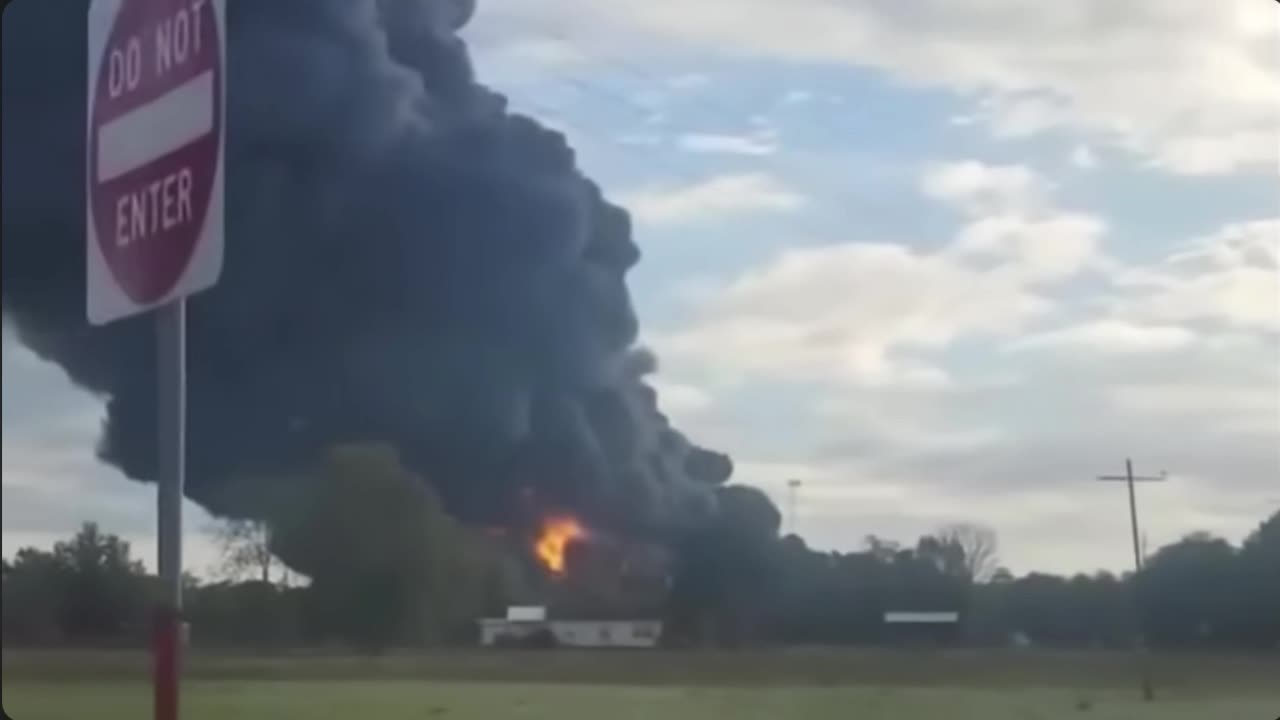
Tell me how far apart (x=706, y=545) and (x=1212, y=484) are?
2.58 feet

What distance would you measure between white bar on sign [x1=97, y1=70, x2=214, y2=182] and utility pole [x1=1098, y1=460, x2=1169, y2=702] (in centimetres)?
138

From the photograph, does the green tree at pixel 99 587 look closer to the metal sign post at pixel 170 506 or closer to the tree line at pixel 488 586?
the tree line at pixel 488 586

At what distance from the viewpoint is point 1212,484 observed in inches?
105

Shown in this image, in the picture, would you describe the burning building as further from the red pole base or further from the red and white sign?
the red pole base

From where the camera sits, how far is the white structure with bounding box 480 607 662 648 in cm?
257

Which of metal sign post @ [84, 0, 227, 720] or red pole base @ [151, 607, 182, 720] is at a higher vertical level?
metal sign post @ [84, 0, 227, 720]

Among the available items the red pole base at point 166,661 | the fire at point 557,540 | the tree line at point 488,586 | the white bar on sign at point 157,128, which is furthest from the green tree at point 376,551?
the white bar on sign at point 157,128

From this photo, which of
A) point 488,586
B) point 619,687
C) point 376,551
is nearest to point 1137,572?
point 619,687

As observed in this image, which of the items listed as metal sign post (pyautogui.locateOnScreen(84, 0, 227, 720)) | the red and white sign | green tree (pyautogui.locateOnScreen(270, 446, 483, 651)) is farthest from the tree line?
the red and white sign

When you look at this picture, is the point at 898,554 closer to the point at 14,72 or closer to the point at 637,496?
the point at 637,496

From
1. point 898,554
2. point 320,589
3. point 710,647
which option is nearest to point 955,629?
point 898,554

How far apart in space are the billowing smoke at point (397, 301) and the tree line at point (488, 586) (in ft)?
0.22

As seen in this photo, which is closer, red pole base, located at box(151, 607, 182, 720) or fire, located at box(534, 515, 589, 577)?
red pole base, located at box(151, 607, 182, 720)

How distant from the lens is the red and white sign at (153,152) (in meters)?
2.15
